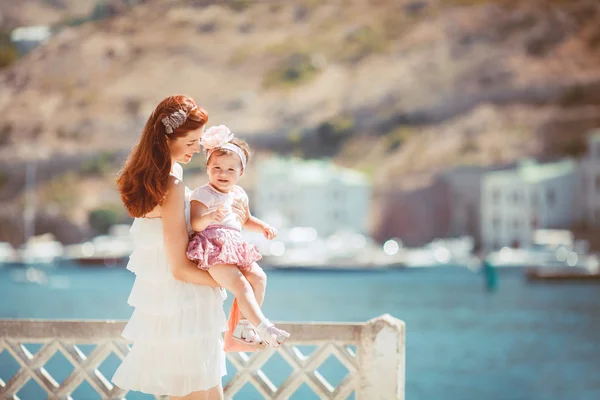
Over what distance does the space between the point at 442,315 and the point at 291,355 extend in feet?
98.0

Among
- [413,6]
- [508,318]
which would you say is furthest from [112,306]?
[413,6]

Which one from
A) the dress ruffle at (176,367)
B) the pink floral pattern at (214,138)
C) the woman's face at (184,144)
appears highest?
the pink floral pattern at (214,138)

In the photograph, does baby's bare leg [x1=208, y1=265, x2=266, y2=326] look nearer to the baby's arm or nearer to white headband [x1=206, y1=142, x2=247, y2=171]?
the baby's arm

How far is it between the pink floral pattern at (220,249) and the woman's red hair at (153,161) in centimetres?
18

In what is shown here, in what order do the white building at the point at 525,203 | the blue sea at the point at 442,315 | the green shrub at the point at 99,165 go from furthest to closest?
the green shrub at the point at 99,165 → the white building at the point at 525,203 → the blue sea at the point at 442,315

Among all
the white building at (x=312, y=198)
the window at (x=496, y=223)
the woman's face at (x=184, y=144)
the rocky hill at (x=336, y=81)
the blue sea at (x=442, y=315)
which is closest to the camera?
the woman's face at (x=184, y=144)

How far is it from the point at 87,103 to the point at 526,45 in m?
40.0

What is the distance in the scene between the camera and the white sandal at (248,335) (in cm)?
294

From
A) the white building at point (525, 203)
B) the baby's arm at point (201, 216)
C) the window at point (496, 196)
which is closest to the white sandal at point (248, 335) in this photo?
the baby's arm at point (201, 216)

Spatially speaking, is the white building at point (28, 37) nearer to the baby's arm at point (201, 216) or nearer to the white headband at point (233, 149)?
the white headband at point (233, 149)

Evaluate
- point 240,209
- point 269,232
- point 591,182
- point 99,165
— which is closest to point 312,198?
point 99,165

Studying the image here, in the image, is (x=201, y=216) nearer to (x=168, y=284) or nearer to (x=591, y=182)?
(x=168, y=284)

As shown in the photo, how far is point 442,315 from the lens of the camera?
32.9 metres

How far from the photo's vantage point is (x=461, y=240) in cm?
7012
